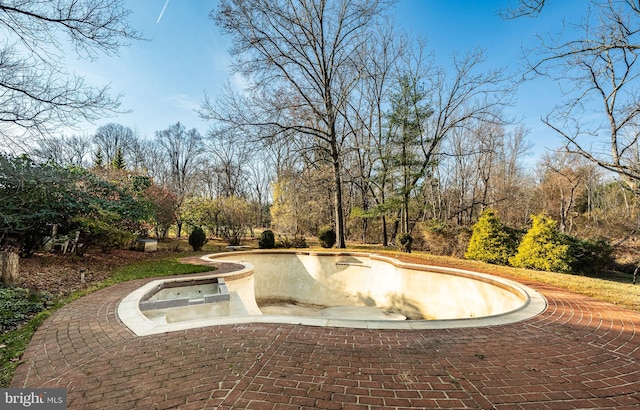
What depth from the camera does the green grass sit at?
291 centimetres

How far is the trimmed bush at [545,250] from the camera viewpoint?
28.6 feet

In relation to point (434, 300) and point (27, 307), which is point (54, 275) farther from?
point (434, 300)

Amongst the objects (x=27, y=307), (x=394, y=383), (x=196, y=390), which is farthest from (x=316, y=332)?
(x=27, y=307)

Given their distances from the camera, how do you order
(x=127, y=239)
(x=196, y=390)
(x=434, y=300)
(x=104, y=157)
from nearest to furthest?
1. (x=196, y=390)
2. (x=434, y=300)
3. (x=127, y=239)
4. (x=104, y=157)

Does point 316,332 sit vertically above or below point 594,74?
below

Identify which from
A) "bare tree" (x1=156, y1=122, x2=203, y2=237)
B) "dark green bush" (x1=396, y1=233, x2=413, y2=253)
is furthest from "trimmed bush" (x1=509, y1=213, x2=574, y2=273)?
"bare tree" (x1=156, y1=122, x2=203, y2=237)

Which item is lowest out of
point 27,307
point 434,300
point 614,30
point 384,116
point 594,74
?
point 434,300

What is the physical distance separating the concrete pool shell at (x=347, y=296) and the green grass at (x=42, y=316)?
3.31ft

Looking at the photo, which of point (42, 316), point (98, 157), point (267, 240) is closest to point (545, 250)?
point (267, 240)

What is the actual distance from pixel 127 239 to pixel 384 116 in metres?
14.3

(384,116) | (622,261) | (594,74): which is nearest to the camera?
(594,74)

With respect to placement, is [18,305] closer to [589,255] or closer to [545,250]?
[545,250]

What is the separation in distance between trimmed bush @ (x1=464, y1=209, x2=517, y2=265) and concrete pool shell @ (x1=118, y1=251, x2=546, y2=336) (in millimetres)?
3669

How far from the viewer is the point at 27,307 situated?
15.5ft
